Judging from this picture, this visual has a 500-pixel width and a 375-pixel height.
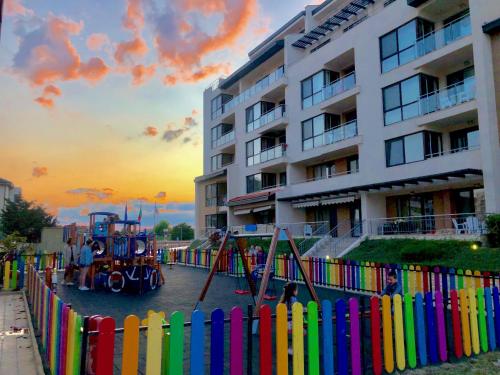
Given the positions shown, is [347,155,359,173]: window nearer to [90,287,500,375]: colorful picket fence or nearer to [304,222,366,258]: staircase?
[304,222,366,258]: staircase

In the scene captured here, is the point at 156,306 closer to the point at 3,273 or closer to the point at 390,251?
the point at 3,273

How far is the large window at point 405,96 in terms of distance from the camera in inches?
898

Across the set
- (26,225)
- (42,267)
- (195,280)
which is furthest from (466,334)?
(26,225)

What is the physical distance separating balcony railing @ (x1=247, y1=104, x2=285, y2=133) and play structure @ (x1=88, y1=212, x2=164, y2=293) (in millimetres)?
21171

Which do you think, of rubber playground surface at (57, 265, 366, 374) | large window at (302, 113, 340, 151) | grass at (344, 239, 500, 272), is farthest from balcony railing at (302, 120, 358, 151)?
rubber playground surface at (57, 265, 366, 374)

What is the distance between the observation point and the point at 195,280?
16.5 meters

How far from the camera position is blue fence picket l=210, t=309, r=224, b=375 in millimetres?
4359

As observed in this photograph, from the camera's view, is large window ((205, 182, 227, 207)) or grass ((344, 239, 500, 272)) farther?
large window ((205, 182, 227, 207))

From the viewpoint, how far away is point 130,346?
13.1 ft

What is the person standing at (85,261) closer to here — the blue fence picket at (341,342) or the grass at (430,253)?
the blue fence picket at (341,342)

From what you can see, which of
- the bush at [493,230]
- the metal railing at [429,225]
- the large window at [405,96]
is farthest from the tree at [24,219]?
the bush at [493,230]

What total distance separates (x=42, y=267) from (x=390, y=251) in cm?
1819

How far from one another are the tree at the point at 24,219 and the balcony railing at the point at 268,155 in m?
30.1

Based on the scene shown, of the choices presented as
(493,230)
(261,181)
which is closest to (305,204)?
(261,181)
